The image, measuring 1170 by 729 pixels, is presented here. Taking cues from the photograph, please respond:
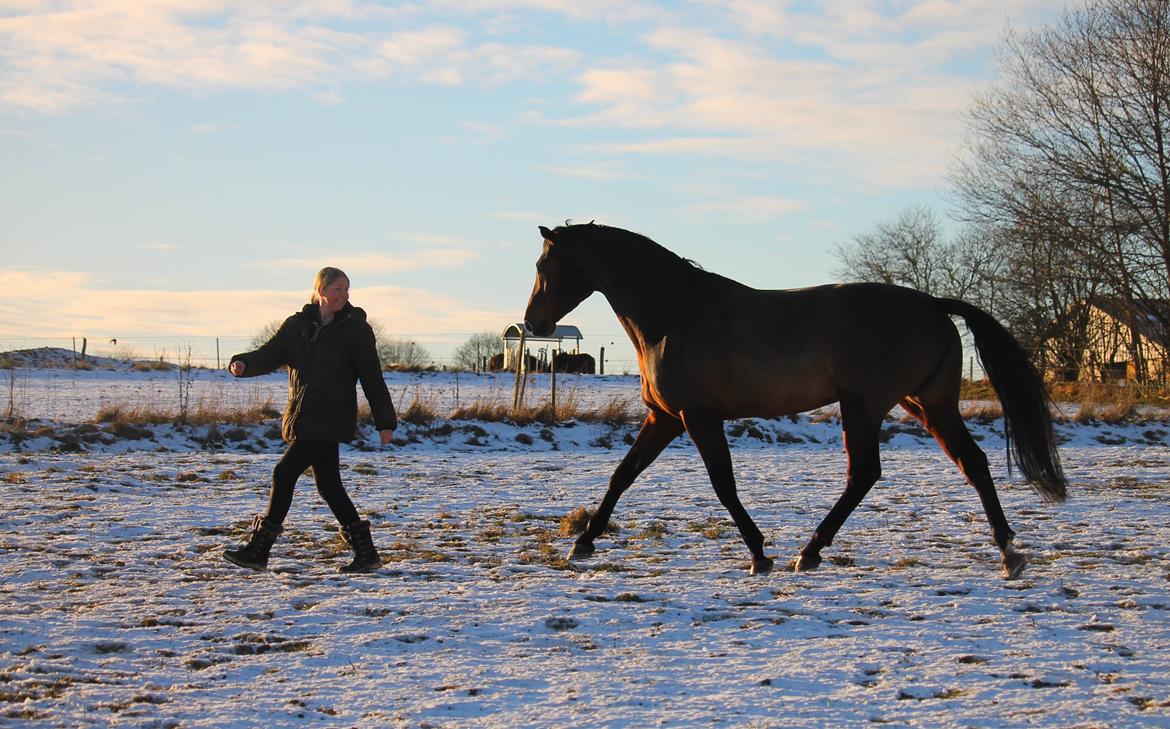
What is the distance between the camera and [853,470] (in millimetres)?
6332

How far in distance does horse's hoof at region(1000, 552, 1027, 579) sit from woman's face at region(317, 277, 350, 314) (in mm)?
3854

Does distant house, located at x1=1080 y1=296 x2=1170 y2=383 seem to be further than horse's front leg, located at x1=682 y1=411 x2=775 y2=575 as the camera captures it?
Yes

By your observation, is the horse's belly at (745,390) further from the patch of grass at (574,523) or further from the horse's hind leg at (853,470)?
the patch of grass at (574,523)

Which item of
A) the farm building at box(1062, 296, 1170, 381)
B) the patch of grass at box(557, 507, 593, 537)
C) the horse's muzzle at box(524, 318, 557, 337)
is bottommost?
the patch of grass at box(557, 507, 593, 537)

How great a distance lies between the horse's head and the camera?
6922 mm

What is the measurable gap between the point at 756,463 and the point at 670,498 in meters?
3.13

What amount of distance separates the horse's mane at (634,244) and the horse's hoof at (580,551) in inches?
67.6

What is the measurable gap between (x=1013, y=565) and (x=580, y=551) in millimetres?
2391

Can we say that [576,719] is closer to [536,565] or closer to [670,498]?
[536,565]

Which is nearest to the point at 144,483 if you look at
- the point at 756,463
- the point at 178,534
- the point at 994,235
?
the point at 178,534

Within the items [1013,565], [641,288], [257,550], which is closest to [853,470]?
[1013,565]

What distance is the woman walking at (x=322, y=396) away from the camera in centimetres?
626

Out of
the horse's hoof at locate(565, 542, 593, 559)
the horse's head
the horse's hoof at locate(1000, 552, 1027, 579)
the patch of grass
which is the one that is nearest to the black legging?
the horse's hoof at locate(565, 542, 593, 559)

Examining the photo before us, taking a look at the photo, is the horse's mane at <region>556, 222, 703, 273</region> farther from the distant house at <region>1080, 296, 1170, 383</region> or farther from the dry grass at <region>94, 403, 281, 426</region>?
the distant house at <region>1080, 296, 1170, 383</region>
